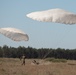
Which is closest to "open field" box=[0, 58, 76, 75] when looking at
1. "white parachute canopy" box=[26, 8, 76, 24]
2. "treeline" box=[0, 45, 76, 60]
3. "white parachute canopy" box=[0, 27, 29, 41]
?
"white parachute canopy" box=[0, 27, 29, 41]

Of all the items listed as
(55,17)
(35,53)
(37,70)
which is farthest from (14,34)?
(35,53)

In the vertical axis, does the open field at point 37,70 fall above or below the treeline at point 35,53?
below

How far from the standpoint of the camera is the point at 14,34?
27391mm

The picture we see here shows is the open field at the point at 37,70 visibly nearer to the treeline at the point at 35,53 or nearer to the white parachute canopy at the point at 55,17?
the white parachute canopy at the point at 55,17

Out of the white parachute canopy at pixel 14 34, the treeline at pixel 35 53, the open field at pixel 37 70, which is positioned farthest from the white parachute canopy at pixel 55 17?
the treeline at pixel 35 53

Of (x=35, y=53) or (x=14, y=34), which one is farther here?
(x=35, y=53)

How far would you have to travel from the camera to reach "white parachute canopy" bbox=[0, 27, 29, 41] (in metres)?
26.2

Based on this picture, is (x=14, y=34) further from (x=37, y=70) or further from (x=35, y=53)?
(x=35, y=53)

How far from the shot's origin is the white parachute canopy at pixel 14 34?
86.1 feet

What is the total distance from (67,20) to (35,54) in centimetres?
11099

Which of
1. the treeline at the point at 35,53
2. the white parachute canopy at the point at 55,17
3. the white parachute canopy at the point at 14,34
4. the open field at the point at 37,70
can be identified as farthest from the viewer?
the treeline at the point at 35,53

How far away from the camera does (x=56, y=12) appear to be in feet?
56.7

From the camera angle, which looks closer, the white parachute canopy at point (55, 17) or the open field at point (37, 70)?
the white parachute canopy at point (55, 17)

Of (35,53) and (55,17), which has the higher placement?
(35,53)
